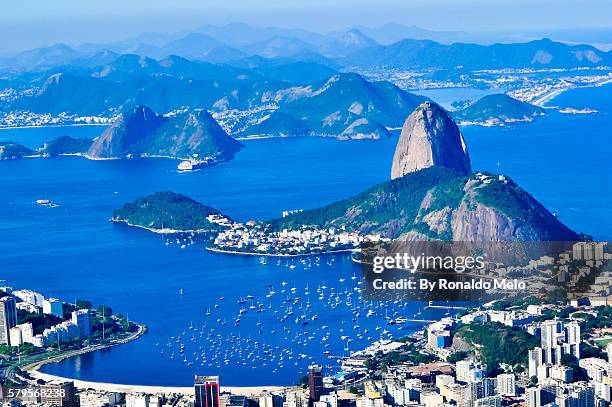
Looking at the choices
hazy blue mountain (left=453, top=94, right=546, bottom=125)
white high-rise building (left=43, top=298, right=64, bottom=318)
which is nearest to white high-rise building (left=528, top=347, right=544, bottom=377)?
white high-rise building (left=43, top=298, right=64, bottom=318)

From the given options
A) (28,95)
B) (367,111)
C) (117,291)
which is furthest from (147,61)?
(117,291)

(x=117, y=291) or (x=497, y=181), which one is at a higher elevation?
(x=497, y=181)

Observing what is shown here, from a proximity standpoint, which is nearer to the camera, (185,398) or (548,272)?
(185,398)

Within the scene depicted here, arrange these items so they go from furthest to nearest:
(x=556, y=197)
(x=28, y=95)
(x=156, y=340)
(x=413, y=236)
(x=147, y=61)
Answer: (x=147, y=61) < (x=28, y=95) < (x=556, y=197) < (x=413, y=236) < (x=156, y=340)

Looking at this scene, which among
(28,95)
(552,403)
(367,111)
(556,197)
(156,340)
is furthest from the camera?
(28,95)

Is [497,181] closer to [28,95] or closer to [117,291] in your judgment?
[117,291]

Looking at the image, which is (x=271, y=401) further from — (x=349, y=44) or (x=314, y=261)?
(x=349, y=44)

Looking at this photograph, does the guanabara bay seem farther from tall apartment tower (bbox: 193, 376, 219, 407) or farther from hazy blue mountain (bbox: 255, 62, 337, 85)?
hazy blue mountain (bbox: 255, 62, 337, 85)

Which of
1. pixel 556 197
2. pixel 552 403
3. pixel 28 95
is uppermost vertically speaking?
pixel 28 95
